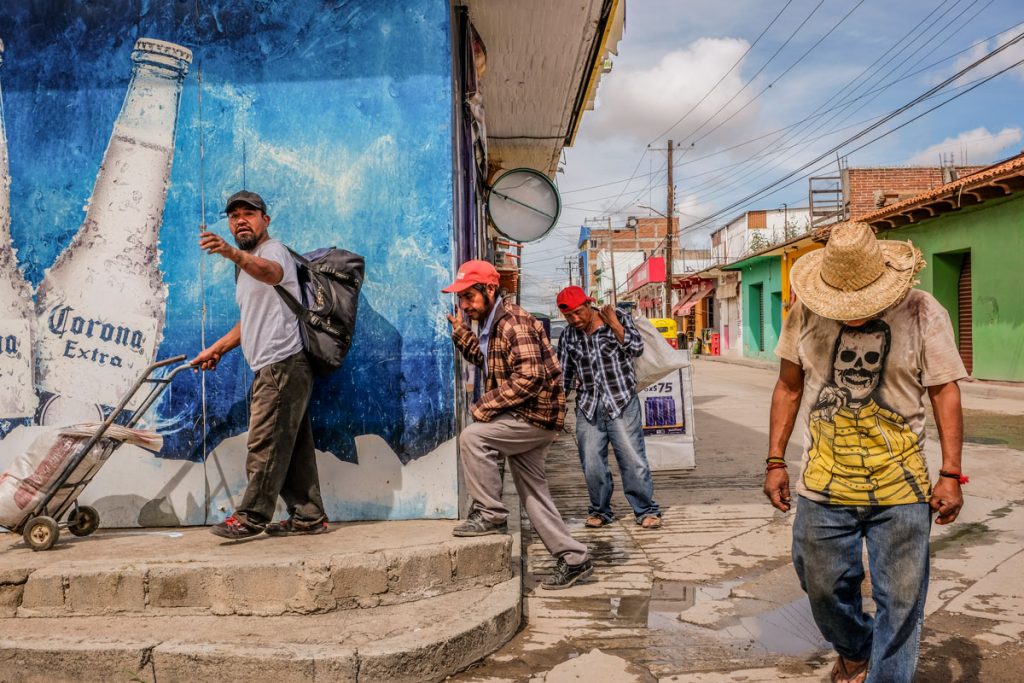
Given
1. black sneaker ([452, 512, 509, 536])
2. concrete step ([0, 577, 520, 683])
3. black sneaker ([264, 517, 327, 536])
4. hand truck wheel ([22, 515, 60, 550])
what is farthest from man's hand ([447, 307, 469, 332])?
hand truck wheel ([22, 515, 60, 550])

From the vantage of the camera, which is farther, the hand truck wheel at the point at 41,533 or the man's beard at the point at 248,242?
the man's beard at the point at 248,242

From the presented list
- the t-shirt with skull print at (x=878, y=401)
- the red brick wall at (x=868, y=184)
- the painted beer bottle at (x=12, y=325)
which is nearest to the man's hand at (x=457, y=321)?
the t-shirt with skull print at (x=878, y=401)

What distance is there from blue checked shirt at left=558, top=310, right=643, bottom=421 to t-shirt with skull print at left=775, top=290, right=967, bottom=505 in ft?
9.36

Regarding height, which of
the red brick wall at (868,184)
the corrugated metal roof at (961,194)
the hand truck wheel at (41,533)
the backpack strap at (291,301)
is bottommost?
the hand truck wheel at (41,533)

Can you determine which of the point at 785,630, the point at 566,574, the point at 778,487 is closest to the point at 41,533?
the point at 566,574

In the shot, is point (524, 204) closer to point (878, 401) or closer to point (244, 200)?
point (244, 200)

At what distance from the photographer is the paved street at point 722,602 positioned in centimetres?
357

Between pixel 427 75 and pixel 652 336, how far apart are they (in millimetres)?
2658

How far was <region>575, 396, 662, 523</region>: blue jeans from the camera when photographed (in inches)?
231

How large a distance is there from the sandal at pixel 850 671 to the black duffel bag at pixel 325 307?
9.20 ft

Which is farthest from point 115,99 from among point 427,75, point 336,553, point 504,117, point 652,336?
point 504,117

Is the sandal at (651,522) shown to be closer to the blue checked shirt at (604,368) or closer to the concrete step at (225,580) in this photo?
the blue checked shirt at (604,368)

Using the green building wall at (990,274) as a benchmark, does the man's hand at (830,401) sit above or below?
below

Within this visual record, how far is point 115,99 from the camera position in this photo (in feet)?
16.2
